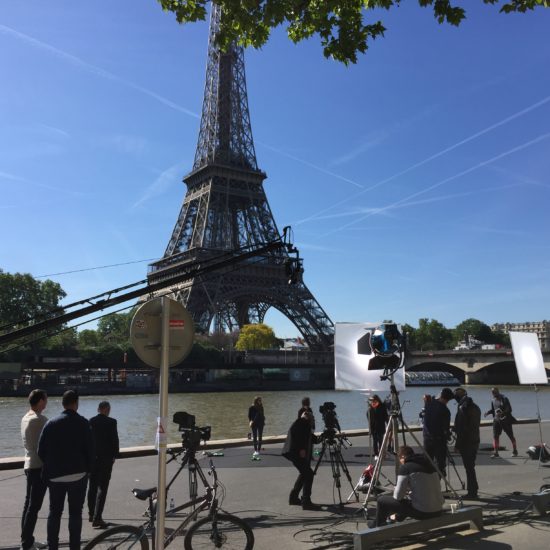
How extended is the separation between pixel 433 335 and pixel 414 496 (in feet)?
500

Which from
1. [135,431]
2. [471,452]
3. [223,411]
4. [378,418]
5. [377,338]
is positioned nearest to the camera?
[377,338]

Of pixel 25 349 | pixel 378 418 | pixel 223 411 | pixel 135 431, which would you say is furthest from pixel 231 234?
pixel 378 418

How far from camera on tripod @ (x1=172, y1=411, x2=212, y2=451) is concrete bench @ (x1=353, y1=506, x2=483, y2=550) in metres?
2.04

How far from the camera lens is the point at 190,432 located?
6688mm

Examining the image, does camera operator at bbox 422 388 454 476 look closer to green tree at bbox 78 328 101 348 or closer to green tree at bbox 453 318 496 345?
green tree at bbox 78 328 101 348

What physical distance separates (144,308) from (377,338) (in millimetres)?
3966

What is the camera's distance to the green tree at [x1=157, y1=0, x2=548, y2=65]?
7352mm

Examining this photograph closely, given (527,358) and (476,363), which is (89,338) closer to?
(476,363)

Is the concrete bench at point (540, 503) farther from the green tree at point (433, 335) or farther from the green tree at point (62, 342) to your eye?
the green tree at point (433, 335)

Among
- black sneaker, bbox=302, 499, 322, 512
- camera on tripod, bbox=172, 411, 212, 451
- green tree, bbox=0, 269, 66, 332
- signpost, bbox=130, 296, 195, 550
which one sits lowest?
black sneaker, bbox=302, 499, 322, 512

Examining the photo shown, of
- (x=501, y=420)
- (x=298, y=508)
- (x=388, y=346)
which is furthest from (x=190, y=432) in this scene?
(x=501, y=420)

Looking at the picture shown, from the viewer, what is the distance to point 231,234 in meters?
84.2

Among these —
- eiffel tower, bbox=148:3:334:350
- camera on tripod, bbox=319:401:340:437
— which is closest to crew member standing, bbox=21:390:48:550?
camera on tripod, bbox=319:401:340:437

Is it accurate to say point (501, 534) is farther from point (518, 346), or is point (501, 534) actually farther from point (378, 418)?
point (378, 418)
